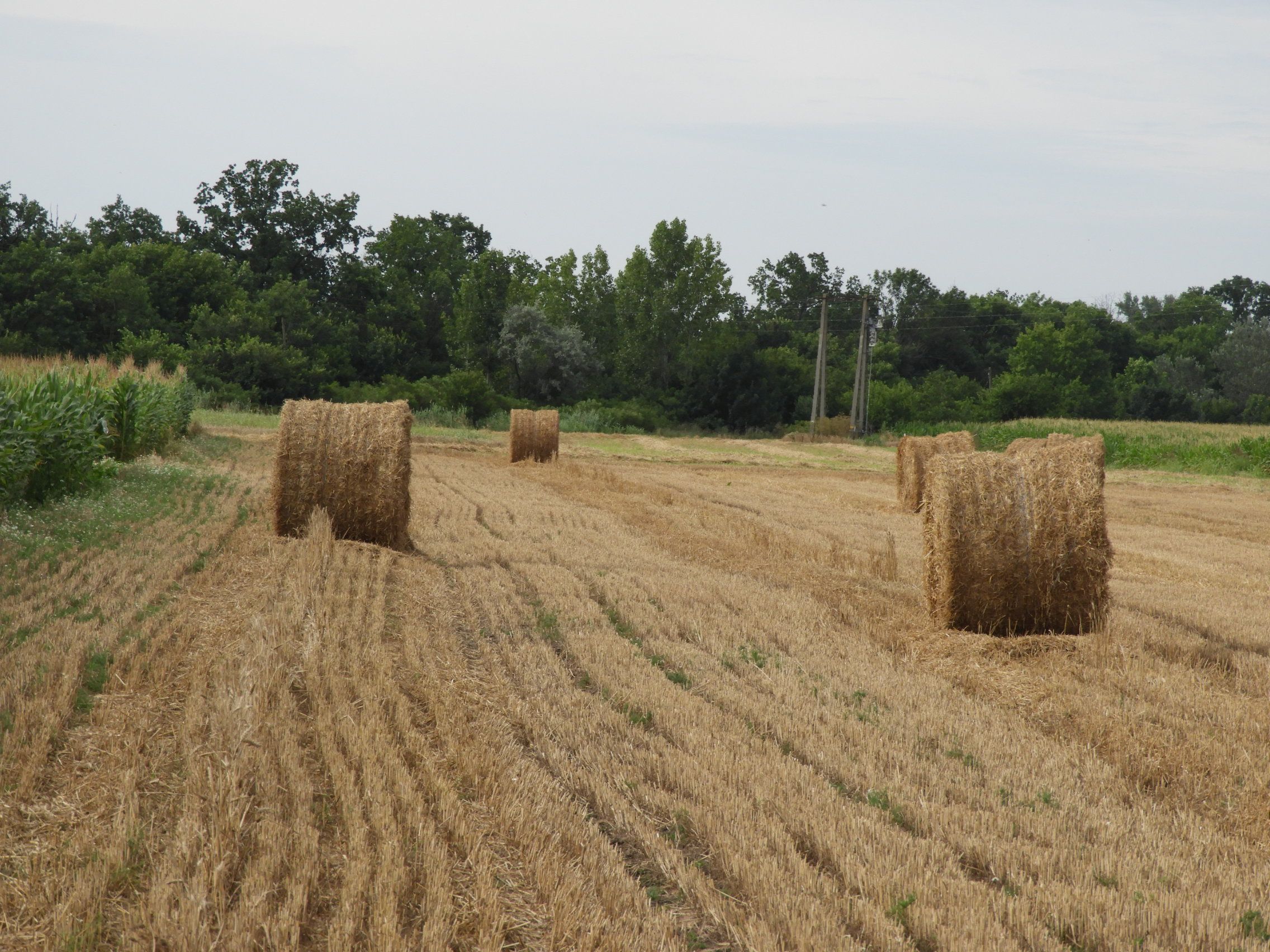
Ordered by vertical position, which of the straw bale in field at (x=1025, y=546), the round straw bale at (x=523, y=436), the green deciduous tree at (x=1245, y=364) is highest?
the green deciduous tree at (x=1245, y=364)

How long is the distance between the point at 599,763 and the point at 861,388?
4994cm

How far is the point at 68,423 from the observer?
1340 centimetres

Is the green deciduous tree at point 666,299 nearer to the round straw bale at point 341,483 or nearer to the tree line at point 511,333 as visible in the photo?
the tree line at point 511,333

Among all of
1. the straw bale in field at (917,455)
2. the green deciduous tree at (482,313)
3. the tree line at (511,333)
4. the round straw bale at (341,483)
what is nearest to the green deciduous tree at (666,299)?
the tree line at (511,333)

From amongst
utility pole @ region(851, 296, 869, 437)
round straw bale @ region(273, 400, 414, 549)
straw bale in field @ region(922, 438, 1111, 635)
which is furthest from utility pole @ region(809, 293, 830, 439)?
straw bale in field @ region(922, 438, 1111, 635)

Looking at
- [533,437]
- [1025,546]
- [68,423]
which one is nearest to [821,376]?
[533,437]

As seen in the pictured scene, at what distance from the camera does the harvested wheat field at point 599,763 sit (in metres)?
3.53

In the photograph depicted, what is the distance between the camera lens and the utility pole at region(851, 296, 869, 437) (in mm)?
49719

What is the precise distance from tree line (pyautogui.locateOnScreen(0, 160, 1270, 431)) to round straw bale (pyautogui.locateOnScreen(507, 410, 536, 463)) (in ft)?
72.8

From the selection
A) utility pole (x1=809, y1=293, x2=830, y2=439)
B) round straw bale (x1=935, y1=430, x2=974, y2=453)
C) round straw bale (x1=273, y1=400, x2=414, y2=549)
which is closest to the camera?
round straw bale (x1=273, y1=400, x2=414, y2=549)

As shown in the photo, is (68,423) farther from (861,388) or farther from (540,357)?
(540,357)

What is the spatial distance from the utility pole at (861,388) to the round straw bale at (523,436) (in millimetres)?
26856

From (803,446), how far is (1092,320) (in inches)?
1813

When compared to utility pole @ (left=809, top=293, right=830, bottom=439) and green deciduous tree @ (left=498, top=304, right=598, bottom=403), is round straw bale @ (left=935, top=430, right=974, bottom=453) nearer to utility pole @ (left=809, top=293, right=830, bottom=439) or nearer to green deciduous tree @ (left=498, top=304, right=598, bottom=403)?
utility pole @ (left=809, top=293, right=830, bottom=439)
